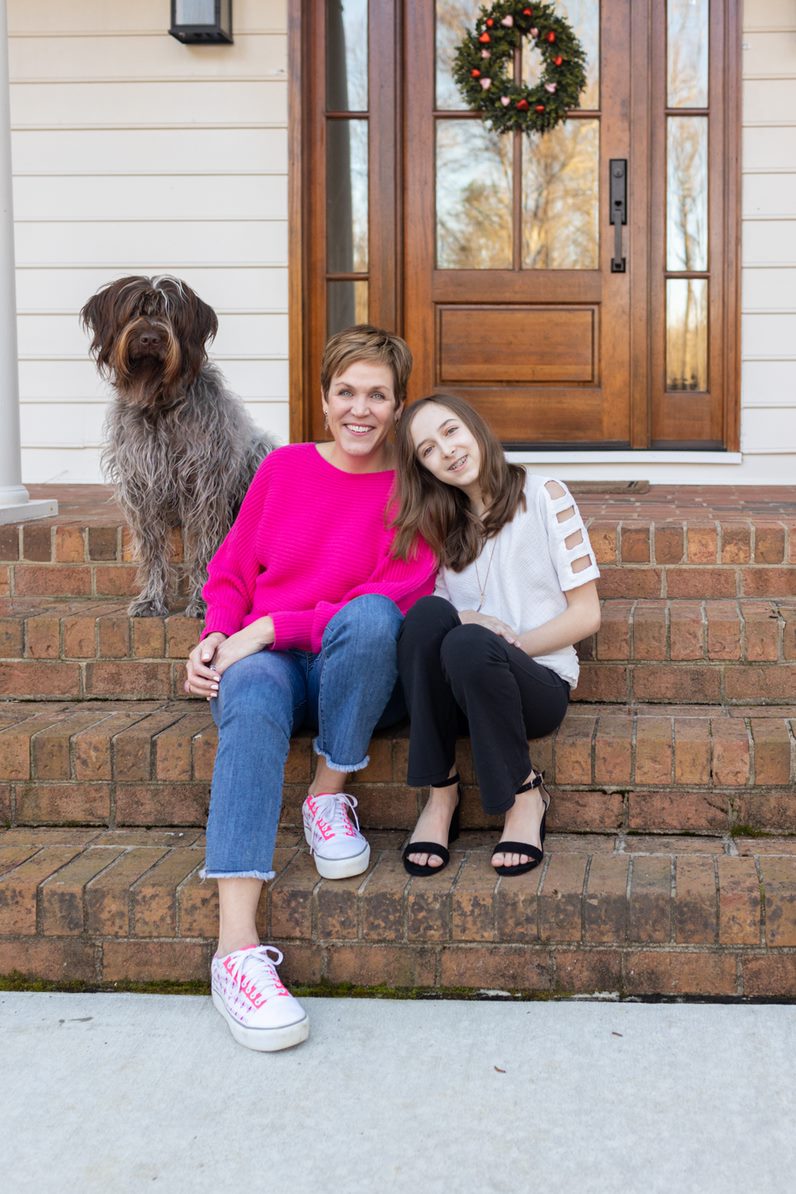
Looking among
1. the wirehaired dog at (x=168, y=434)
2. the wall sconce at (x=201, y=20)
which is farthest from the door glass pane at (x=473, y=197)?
the wirehaired dog at (x=168, y=434)

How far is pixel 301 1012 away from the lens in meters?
1.87

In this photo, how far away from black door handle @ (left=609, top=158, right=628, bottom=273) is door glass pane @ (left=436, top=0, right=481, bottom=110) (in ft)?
2.12

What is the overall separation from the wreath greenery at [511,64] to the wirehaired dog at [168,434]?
2280mm

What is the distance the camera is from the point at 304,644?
2.30 meters

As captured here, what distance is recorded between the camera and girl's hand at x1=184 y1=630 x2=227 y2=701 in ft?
7.34

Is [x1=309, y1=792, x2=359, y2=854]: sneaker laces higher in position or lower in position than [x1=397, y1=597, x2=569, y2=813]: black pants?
lower

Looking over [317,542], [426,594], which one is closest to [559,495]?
[426,594]

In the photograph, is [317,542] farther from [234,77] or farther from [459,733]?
[234,77]

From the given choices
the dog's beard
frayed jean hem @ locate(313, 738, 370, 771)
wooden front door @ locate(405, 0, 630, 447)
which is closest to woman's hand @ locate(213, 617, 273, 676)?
frayed jean hem @ locate(313, 738, 370, 771)

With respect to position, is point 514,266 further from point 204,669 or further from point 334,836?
point 334,836

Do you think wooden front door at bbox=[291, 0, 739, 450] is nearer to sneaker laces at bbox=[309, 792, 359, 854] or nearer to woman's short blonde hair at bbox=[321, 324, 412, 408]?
woman's short blonde hair at bbox=[321, 324, 412, 408]

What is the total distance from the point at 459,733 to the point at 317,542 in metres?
0.47

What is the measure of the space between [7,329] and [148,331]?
1130mm

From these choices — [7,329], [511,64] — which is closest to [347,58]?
[511,64]
